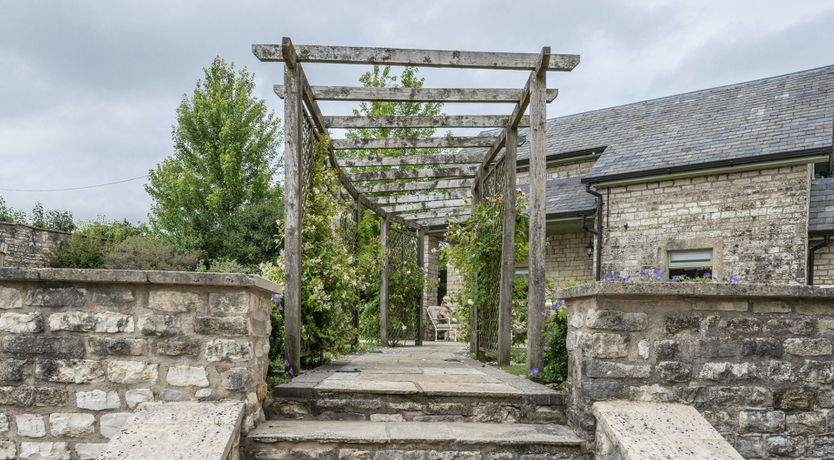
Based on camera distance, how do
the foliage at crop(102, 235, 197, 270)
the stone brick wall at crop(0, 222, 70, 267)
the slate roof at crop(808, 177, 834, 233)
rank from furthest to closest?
the foliage at crop(102, 235, 197, 270) < the stone brick wall at crop(0, 222, 70, 267) < the slate roof at crop(808, 177, 834, 233)

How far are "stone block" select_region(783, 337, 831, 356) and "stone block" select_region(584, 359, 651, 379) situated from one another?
2.55 feet

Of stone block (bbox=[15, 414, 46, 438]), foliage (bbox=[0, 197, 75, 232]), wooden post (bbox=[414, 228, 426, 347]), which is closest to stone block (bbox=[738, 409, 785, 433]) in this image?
stone block (bbox=[15, 414, 46, 438])

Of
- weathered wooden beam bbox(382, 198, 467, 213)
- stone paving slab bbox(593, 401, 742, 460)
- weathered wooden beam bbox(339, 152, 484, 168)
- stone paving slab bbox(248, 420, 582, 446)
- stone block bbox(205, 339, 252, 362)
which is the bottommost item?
stone paving slab bbox(248, 420, 582, 446)

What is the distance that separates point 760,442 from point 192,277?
3056 millimetres

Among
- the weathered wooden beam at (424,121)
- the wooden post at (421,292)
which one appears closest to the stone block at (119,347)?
the weathered wooden beam at (424,121)

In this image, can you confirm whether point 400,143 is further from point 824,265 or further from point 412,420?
point 824,265

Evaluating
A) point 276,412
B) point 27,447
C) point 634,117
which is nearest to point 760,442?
point 276,412

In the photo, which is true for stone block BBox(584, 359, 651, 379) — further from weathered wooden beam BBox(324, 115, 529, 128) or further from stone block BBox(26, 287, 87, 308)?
weathered wooden beam BBox(324, 115, 529, 128)

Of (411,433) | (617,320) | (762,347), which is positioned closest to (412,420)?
(411,433)

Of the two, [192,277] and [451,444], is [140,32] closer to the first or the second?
[192,277]

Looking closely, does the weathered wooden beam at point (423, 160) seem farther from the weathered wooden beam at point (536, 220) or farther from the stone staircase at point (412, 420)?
the stone staircase at point (412, 420)

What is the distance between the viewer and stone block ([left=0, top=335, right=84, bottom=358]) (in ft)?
9.93

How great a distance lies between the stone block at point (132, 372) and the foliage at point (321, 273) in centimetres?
163

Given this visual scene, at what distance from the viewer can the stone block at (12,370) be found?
302 cm
